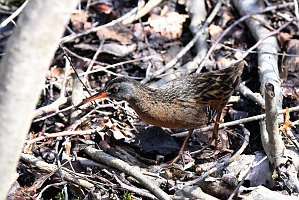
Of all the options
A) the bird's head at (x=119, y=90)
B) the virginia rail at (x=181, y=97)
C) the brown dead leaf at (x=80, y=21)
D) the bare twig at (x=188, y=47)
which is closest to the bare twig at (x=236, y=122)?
the virginia rail at (x=181, y=97)

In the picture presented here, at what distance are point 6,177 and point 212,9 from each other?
5.55 metres

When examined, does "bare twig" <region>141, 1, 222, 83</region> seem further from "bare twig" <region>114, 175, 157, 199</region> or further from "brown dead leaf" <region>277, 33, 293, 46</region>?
"bare twig" <region>114, 175, 157, 199</region>

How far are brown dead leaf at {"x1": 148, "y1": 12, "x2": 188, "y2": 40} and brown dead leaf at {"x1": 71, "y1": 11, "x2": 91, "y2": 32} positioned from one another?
0.83 metres

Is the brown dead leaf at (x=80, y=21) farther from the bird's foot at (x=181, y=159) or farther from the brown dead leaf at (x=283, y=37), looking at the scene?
the bird's foot at (x=181, y=159)

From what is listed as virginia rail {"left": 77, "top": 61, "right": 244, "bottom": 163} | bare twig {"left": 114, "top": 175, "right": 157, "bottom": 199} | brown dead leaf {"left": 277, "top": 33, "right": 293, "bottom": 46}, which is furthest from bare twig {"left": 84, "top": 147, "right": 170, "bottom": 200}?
brown dead leaf {"left": 277, "top": 33, "right": 293, "bottom": 46}

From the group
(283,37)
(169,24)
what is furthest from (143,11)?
(283,37)

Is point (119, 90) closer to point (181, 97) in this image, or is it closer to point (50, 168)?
point (181, 97)

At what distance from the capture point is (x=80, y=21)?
780 cm

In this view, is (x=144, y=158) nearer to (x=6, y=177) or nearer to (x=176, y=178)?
(x=176, y=178)

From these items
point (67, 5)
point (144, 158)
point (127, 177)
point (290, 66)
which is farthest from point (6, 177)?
point (290, 66)

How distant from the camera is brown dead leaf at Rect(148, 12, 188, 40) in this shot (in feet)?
25.2

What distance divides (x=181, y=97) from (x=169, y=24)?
7.42 feet

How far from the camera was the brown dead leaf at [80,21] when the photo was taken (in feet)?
25.3

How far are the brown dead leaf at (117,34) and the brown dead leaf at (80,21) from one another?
0.99ft
